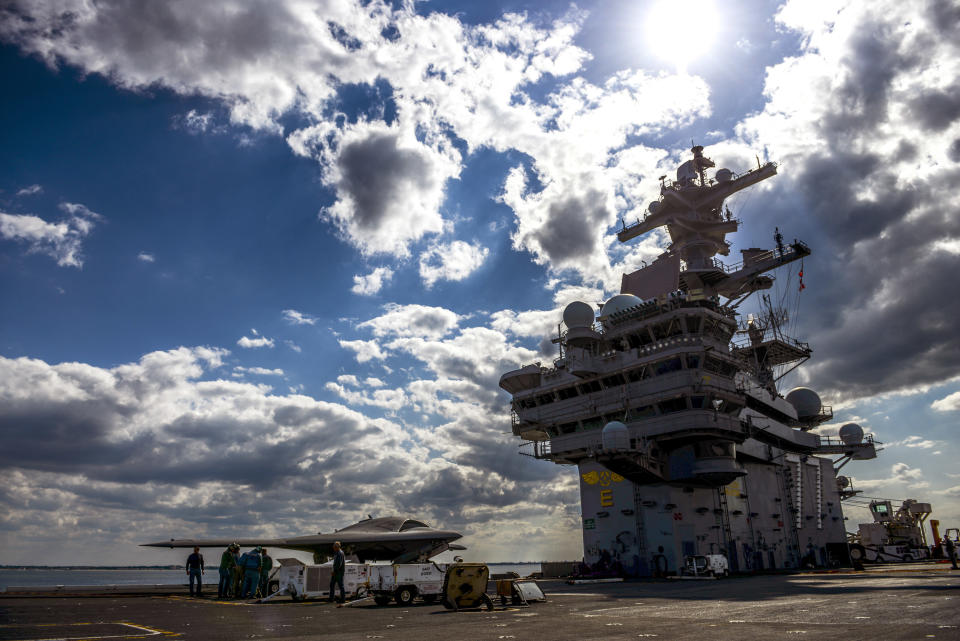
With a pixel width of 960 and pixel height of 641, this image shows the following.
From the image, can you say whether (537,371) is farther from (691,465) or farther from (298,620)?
(298,620)

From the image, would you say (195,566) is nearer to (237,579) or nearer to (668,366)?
(237,579)

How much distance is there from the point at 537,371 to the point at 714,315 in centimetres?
1350

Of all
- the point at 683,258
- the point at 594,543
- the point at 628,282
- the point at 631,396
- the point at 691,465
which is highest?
the point at 683,258

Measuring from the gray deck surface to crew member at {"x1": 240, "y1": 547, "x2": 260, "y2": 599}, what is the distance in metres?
4.07

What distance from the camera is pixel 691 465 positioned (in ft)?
124

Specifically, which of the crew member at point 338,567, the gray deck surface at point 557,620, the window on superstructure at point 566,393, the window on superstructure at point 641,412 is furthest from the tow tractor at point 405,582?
the window on superstructure at point 566,393

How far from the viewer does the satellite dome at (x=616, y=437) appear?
35062mm

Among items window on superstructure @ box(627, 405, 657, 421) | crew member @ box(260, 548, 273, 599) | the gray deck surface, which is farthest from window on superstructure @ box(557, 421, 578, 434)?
crew member @ box(260, 548, 273, 599)

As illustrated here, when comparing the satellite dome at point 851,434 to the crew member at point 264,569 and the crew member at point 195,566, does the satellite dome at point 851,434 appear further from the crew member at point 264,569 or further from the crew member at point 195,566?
the crew member at point 195,566

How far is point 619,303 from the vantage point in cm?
4291

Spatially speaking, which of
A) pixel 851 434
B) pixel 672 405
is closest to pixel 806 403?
pixel 851 434

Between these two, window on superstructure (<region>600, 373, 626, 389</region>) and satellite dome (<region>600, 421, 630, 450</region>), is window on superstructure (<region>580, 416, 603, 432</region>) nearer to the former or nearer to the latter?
window on superstructure (<region>600, 373, 626, 389</region>)

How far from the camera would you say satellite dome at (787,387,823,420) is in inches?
2223

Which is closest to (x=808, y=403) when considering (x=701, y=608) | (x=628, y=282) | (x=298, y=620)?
(x=628, y=282)
